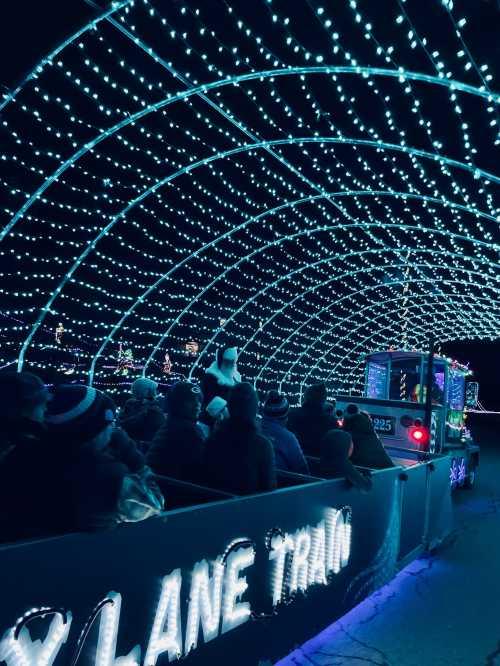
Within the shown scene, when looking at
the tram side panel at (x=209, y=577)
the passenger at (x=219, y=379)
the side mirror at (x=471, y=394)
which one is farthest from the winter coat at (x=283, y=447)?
the side mirror at (x=471, y=394)

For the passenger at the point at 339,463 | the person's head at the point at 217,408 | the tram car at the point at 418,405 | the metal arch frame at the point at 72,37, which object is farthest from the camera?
the tram car at the point at 418,405

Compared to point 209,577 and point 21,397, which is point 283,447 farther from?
point 21,397

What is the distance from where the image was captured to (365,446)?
545cm

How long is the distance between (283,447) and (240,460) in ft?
3.43

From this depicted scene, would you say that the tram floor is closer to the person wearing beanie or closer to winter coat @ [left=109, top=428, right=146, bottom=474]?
the person wearing beanie

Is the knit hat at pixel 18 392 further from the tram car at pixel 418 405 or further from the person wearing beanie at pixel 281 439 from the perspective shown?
the tram car at pixel 418 405

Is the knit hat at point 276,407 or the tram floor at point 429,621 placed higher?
the knit hat at point 276,407

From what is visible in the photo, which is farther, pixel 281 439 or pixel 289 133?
pixel 289 133

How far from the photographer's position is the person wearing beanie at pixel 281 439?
4.62 meters

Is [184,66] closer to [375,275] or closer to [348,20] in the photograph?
A: [348,20]

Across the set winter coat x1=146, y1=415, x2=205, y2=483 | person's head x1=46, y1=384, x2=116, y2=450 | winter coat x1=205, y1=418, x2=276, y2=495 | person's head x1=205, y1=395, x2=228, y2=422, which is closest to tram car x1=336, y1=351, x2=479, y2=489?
person's head x1=205, y1=395, x2=228, y2=422

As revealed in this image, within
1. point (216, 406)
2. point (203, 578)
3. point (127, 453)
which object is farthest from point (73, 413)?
point (216, 406)

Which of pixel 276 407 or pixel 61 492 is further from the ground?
pixel 276 407

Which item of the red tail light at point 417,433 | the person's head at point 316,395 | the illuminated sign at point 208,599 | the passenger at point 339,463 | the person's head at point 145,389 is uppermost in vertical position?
the person's head at point 316,395
